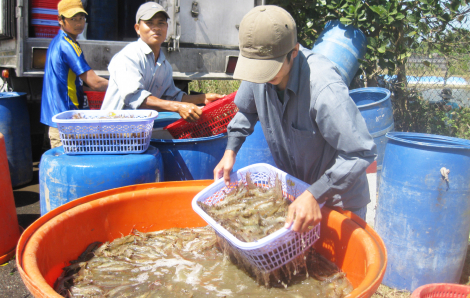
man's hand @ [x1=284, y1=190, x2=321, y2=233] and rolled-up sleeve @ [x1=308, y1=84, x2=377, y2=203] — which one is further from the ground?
rolled-up sleeve @ [x1=308, y1=84, x2=377, y2=203]

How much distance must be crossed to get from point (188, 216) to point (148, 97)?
119 cm

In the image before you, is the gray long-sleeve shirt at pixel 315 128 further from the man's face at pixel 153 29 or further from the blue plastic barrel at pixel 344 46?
the blue plastic barrel at pixel 344 46

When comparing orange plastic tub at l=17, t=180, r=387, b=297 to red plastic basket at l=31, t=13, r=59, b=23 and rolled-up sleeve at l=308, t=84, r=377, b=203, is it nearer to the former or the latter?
rolled-up sleeve at l=308, t=84, r=377, b=203

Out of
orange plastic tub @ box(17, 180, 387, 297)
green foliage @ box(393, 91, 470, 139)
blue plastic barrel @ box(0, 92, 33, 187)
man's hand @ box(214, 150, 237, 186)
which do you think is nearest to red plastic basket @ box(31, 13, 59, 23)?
blue plastic barrel @ box(0, 92, 33, 187)

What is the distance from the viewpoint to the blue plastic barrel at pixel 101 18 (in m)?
7.24

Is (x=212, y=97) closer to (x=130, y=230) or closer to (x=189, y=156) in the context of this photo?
(x=189, y=156)

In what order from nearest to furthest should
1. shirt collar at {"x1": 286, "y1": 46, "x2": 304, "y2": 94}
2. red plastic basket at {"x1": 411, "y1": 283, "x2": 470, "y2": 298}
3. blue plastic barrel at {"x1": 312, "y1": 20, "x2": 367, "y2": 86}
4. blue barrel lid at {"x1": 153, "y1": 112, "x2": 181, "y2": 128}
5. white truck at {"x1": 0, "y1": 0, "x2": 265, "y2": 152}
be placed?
shirt collar at {"x1": 286, "y1": 46, "x2": 304, "y2": 94}, red plastic basket at {"x1": 411, "y1": 283, "x2": 470, "y2": 298}, blue barrel lid at {"x1": 153, "y1": 112, "x2": 181, "y2": 128}, white truck at {"x1": 0, "y1": 0, "x2": 265, "y2": 152}, blue plastic barrel at {"x1": 312, "y1": 20, "x2": 367, "y2": 86}

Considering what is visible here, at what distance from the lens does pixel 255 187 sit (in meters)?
2.67

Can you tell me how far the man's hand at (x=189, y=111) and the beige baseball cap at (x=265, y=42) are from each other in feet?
4.38

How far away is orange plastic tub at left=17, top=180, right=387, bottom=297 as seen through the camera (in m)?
1.86

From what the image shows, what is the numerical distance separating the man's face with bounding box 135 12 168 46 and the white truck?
6.01ft

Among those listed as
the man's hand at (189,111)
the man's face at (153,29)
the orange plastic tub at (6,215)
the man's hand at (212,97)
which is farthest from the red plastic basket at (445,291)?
the orange plastic tub at (6,215)

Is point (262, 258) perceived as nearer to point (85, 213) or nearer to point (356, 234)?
point (356, 234)

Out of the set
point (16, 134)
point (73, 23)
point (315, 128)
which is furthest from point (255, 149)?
point (16, 134)
